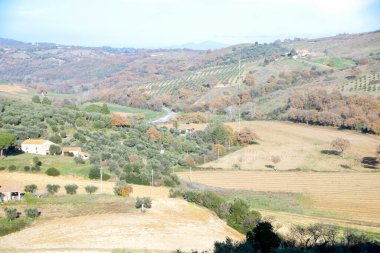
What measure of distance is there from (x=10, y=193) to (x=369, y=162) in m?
44.2

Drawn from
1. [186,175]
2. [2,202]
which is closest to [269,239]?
[2,202]

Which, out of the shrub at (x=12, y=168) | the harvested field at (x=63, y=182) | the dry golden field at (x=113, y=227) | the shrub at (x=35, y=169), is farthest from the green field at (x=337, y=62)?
the dry golden field at (x=113, y=227)

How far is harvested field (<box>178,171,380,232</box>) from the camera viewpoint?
42.3 metres

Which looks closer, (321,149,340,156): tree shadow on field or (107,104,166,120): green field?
(321,149,340,156): tree shadow on field

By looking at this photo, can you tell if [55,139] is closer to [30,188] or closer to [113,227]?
[30,188]

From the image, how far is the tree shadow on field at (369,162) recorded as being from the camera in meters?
58.7

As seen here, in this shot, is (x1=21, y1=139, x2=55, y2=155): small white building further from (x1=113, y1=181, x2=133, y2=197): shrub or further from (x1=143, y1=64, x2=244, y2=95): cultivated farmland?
(x1=143, y1=64, x2=244, y2=95): cultivated farmland

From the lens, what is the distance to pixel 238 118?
10394 centimetres

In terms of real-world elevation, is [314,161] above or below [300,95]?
below

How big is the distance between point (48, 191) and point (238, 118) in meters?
67.8

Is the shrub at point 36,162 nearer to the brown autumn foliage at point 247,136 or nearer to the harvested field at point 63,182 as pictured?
the harvested field at point 63,182

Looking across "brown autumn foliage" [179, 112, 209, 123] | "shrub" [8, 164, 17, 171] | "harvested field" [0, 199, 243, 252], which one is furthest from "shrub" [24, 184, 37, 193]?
"brown autumn foliage" [179, 112, 209, 123]

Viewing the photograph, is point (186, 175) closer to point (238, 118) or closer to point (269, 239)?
point (269, 239)

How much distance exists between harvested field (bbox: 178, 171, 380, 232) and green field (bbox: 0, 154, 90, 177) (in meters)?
12.8
